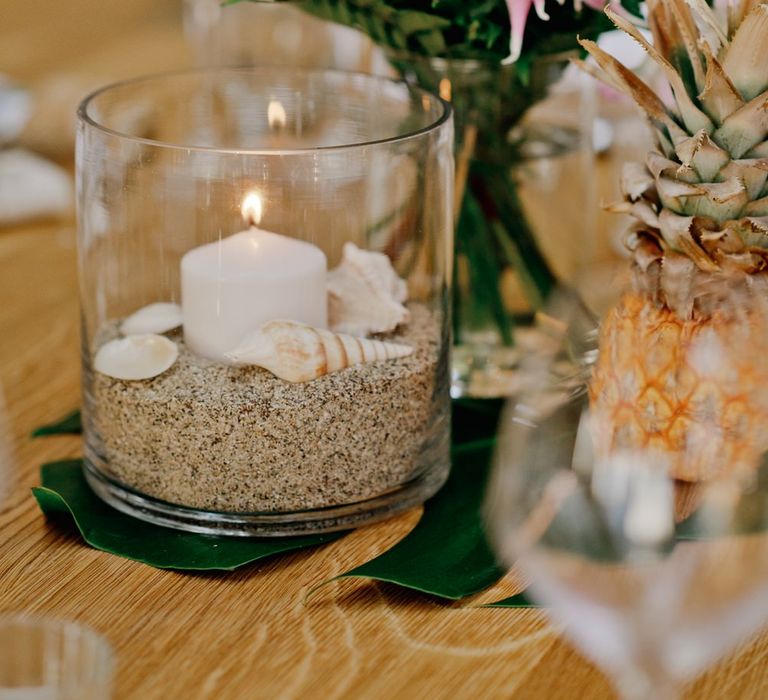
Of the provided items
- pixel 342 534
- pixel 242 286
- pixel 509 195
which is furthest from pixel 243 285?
pixel 509 195

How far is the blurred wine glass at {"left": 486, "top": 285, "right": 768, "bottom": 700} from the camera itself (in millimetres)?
323

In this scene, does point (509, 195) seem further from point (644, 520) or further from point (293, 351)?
point (644, 520)

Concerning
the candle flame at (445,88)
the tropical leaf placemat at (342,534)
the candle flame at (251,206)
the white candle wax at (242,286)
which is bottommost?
the tropical leaf placemat at (342,534)

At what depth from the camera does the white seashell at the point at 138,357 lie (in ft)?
1.71

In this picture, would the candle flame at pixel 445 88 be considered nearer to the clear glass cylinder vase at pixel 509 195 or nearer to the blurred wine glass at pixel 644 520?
the clear glass cylinder vase at pixel 509 195

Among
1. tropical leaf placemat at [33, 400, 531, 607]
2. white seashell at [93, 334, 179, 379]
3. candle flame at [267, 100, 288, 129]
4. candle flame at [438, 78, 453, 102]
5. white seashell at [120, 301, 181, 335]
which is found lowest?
tropical leaf placemat at [33, 400, 531, 607]

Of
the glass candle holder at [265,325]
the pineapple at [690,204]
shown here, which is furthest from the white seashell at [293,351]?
the pineapple at [690,204]

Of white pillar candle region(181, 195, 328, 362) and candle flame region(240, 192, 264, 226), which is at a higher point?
candle flame region(240, 192, 264, 226)

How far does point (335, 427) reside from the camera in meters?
0.51

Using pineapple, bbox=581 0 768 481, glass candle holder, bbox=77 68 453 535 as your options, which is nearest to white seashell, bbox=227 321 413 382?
glass candle holder, bbox=77 68 453 535

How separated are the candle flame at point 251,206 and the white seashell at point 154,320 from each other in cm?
6

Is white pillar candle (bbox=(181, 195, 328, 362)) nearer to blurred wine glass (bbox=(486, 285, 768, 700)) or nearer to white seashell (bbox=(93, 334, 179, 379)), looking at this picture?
white seashell (bbox=(93, 334, 179, 379))

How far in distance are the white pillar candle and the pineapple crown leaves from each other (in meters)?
0.15

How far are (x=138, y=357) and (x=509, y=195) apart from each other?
27 centimetres
